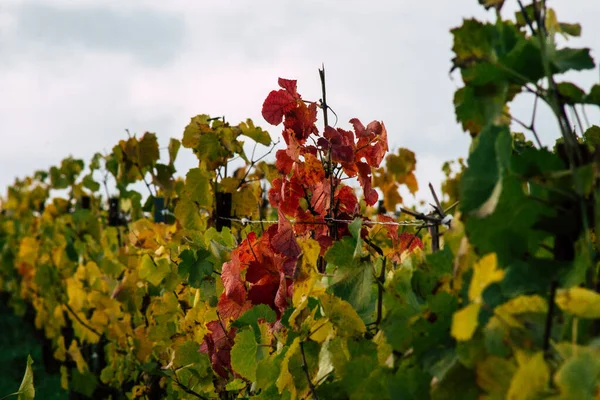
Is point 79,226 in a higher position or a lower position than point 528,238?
higher

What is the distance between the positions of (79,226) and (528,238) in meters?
5.31

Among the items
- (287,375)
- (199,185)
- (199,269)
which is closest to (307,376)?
(287,375)

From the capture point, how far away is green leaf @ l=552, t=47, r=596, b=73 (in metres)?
1.04

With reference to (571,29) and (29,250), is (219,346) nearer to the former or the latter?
(571,29)

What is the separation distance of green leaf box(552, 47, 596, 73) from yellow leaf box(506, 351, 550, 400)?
428mm

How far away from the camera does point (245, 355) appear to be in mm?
1745

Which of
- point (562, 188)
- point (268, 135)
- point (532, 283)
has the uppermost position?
point (268, 135)

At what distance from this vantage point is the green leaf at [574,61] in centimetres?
104

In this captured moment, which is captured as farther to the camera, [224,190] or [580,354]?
[224,190]

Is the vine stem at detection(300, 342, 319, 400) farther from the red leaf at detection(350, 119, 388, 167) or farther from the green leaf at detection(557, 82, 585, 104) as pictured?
the red leaf at detection(350, 119, 388, 167)

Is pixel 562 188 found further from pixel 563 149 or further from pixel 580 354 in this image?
pixel 580 354

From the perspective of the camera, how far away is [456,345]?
1.04 meters

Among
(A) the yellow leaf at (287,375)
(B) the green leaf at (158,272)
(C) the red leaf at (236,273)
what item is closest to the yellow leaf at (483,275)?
(A) the yellow leaf at (287,375)

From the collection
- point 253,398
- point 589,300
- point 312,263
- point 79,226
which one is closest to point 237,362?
point 253,398
